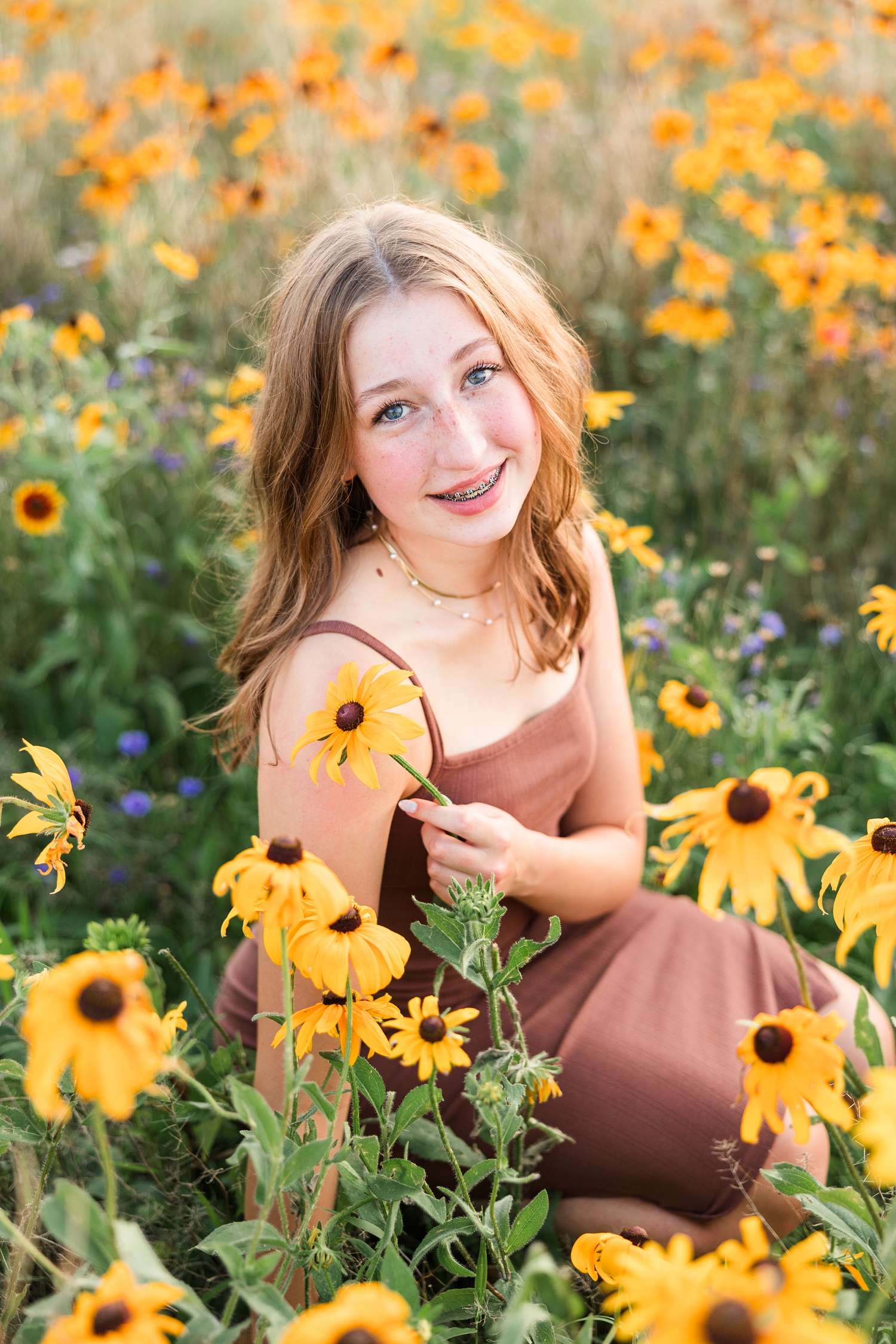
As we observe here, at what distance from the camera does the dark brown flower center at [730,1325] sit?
65 cm

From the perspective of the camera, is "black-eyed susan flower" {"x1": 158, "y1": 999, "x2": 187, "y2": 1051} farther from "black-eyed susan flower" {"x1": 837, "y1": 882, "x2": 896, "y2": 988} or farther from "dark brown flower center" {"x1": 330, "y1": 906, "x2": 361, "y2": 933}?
"black-eyed susan flower" {"x1": 837, "y1": 882, "x2": 896, "y2": 988}

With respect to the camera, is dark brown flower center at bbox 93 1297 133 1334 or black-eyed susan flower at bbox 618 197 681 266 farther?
black-eyed susan flower at bbox 618 197 681 266

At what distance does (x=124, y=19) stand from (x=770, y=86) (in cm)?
432

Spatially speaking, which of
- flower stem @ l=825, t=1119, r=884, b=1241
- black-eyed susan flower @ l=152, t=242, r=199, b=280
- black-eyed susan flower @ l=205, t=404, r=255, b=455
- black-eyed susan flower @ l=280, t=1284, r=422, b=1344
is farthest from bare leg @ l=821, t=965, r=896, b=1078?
black-eyed susan flower @ l=152, t=242, r=199, b=280

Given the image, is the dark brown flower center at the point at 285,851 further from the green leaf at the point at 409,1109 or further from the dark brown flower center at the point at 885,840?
the dark brown flower center at the point at 885,840

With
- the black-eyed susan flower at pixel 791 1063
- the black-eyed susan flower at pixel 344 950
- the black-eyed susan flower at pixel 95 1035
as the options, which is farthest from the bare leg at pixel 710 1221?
the black-eyed susan flower at pixel 95 1035

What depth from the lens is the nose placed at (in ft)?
4.76

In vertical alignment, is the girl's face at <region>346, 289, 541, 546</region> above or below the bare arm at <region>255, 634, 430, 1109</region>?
above

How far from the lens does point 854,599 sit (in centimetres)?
289

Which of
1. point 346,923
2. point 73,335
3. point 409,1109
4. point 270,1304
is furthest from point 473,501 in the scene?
point 73,335

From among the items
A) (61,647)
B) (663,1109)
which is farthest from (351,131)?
(663,1109)

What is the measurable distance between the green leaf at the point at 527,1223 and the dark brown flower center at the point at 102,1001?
584mm

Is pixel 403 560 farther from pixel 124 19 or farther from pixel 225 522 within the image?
pixel 124 19

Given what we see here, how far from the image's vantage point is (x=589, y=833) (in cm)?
189
